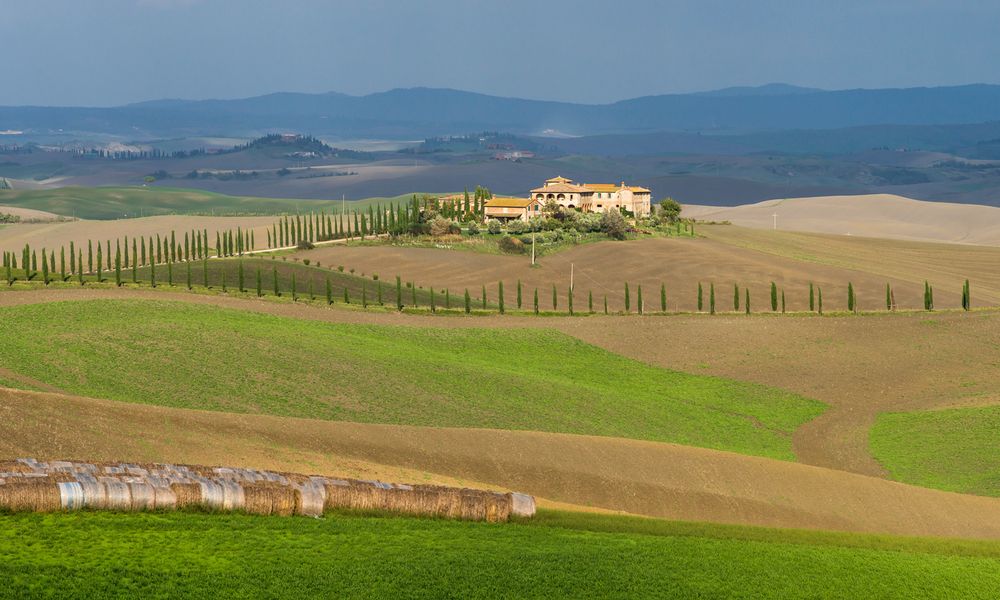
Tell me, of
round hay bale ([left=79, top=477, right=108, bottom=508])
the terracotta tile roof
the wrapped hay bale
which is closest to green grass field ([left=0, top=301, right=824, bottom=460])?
round hay bale ([left=79, top=477, right=108, bottom=508])

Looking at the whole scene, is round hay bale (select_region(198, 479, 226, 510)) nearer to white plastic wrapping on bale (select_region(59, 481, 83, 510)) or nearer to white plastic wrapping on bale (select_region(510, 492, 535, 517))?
white plastic wrapping on bale (select_region(59, 481, 83, 510))

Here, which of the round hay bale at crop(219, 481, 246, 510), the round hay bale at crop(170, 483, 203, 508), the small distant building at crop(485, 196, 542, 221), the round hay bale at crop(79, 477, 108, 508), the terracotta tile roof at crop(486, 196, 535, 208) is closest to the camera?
the round hay bale at crop(79, 477, 108, 508)

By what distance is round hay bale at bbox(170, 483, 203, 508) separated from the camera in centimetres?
3234

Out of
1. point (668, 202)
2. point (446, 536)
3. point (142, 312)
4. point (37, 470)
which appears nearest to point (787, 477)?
point (446, 536)

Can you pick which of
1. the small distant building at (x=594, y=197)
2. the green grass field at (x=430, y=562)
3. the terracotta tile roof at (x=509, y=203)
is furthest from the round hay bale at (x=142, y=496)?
the small distant building at (x=594, y=197)

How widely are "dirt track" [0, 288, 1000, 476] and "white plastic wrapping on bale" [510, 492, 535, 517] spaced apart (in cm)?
3135

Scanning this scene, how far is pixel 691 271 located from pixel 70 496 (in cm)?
9543

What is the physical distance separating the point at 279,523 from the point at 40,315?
4544 centimetres

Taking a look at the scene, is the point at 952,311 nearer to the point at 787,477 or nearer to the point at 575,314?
the point at 575,314

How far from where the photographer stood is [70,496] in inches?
1220

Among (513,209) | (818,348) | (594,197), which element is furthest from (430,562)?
(594,197)

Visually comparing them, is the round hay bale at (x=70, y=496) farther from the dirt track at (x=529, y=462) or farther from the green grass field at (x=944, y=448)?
the green grass field at (x=944, y=448)

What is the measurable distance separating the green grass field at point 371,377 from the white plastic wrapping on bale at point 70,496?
24792 millimetres

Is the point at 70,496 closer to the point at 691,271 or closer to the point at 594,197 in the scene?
the point at 691,271
